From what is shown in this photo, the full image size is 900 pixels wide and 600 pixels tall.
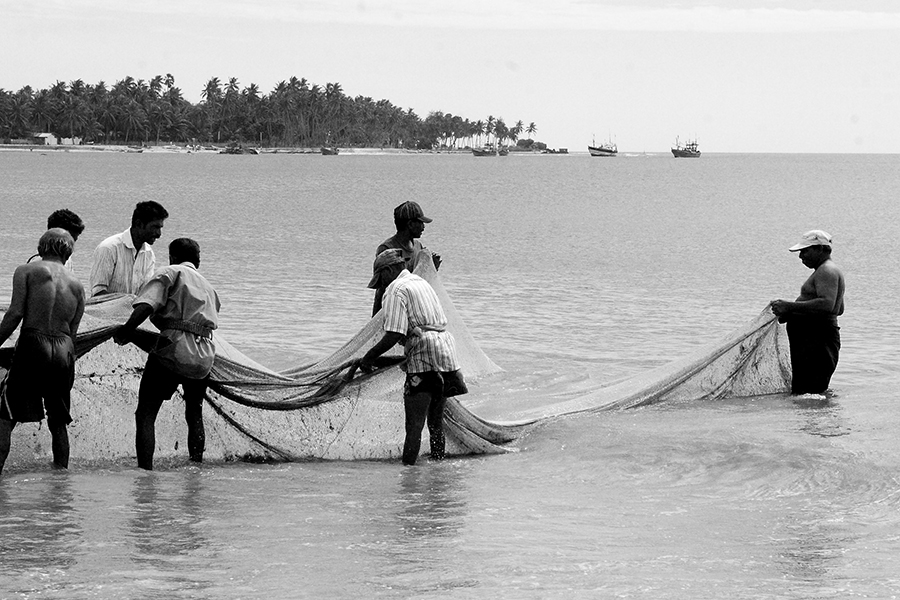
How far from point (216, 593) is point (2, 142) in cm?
19736

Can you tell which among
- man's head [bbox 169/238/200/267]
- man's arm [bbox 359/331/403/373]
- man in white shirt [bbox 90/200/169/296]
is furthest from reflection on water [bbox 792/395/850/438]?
man in white shirt [bbox 90/200/169/296]

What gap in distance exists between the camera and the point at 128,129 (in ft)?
633

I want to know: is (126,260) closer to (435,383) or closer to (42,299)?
(42,299)

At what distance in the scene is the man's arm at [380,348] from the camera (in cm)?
725

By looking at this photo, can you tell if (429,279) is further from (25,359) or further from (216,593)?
(216,593)

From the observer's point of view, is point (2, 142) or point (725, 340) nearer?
point (725, 340)

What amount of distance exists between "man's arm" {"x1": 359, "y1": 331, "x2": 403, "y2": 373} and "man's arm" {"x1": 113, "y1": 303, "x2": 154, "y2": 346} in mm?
1380

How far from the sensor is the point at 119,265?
7703 mm

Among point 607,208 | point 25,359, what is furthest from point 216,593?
point 607,208

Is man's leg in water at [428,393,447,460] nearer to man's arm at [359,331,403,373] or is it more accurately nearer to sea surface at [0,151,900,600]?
sea surface at [0,151,900,600]

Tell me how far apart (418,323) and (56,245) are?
6.95ft

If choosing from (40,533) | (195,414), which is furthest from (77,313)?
(40,533)

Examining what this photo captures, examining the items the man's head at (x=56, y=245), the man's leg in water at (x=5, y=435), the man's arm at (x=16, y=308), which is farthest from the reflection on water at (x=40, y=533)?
the man's head at (x=56, y=245)

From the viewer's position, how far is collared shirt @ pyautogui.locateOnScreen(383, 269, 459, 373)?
722cm
